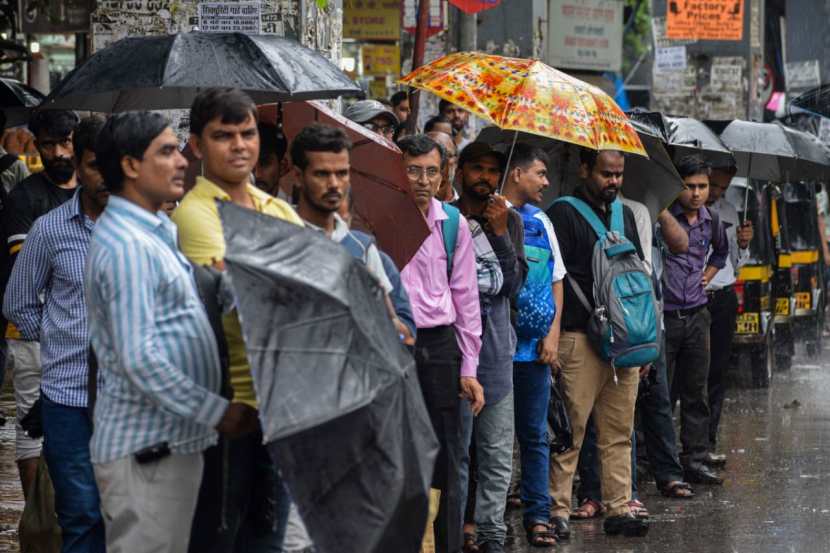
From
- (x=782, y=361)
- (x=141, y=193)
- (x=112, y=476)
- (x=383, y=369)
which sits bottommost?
(x=782, y=361)

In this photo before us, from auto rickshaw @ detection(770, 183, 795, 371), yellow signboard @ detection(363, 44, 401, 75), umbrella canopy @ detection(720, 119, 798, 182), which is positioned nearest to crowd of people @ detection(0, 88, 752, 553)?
umbrella canopy @ detection(720, 119, 798, 182)

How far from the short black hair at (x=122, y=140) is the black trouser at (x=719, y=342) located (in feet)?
23.4

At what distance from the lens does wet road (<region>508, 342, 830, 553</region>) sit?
8.58 metres

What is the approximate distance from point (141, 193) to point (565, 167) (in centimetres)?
541

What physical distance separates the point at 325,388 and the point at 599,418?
4.57m

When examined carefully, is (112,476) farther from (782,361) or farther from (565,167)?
(782,361)

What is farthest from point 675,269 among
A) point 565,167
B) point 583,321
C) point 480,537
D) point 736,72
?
point 736,72

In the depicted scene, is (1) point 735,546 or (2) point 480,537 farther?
(1) point 735,546

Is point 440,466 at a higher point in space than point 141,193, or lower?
lower

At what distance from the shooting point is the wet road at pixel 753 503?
858 centimetres

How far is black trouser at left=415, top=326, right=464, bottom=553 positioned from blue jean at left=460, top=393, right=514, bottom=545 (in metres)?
0.48

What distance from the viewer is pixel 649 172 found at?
9516mm

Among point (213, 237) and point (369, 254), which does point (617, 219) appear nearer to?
point (369, 254)

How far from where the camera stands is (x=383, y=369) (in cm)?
467
